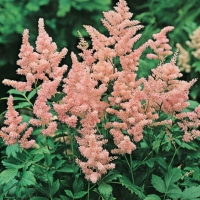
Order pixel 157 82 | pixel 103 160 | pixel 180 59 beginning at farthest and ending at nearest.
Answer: pixel 180 59 → pixel 157 82 → pixel 103 160

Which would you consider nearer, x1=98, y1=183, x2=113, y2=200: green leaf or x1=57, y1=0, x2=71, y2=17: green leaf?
x1=98, y1=183, x2=113, y2=200: green leaf

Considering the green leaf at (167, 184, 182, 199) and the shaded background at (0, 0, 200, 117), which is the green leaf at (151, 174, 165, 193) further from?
the shaded background at (0, 0, 200, 117)

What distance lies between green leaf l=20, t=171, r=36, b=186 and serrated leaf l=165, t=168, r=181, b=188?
0.71 metres

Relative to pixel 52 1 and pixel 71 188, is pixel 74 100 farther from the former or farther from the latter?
pixel 52 1

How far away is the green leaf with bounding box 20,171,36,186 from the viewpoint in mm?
2215

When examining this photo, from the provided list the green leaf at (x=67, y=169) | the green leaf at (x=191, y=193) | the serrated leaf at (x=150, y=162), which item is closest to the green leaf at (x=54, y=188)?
the green leaf at (x=67, y=169)

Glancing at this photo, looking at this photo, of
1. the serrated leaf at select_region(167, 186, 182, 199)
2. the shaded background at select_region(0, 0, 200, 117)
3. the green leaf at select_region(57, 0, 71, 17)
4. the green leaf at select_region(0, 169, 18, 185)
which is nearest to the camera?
the green leaf at select_region(0, 169, 18, 185)

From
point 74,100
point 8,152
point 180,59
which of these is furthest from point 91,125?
point 180,59

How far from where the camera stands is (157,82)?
247cm

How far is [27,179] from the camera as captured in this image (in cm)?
223

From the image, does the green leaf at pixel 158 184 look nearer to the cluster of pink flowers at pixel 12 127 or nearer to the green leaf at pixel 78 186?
the green leaf at pixel 78 186

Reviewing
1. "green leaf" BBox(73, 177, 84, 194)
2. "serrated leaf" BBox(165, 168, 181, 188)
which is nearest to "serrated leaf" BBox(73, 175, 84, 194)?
"green leaf" BBox(73, 177, 84, 194)

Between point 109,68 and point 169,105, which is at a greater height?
point 109,68

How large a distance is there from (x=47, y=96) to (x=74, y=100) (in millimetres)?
137
